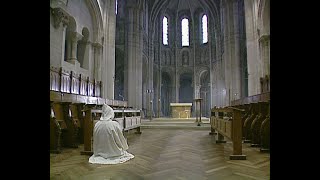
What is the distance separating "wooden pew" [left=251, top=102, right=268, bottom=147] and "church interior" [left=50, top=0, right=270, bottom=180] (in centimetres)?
2

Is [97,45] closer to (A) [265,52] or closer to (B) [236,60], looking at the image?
(A) [265,52]

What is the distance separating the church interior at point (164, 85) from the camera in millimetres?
4446

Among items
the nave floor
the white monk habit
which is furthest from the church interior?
the white monk habit

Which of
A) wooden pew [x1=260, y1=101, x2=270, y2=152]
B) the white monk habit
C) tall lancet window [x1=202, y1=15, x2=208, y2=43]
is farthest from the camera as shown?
tall lancet window [x1=202, y1=15, x2=208, y2=43]

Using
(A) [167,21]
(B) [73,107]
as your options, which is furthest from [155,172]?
(A) [167,21]

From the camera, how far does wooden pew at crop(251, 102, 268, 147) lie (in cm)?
595

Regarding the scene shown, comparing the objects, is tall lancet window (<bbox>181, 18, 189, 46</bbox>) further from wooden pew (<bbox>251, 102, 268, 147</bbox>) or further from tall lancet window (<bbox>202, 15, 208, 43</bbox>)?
wooden pew (<bbox>251, 102, 268, 147</bbox>)

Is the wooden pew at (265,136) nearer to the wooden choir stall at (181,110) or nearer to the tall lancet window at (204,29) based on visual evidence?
the wooden choir stall at (181,110)

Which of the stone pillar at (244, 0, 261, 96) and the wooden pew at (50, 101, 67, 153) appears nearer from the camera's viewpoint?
the wooden pew at (50, 101, 67, 153)
